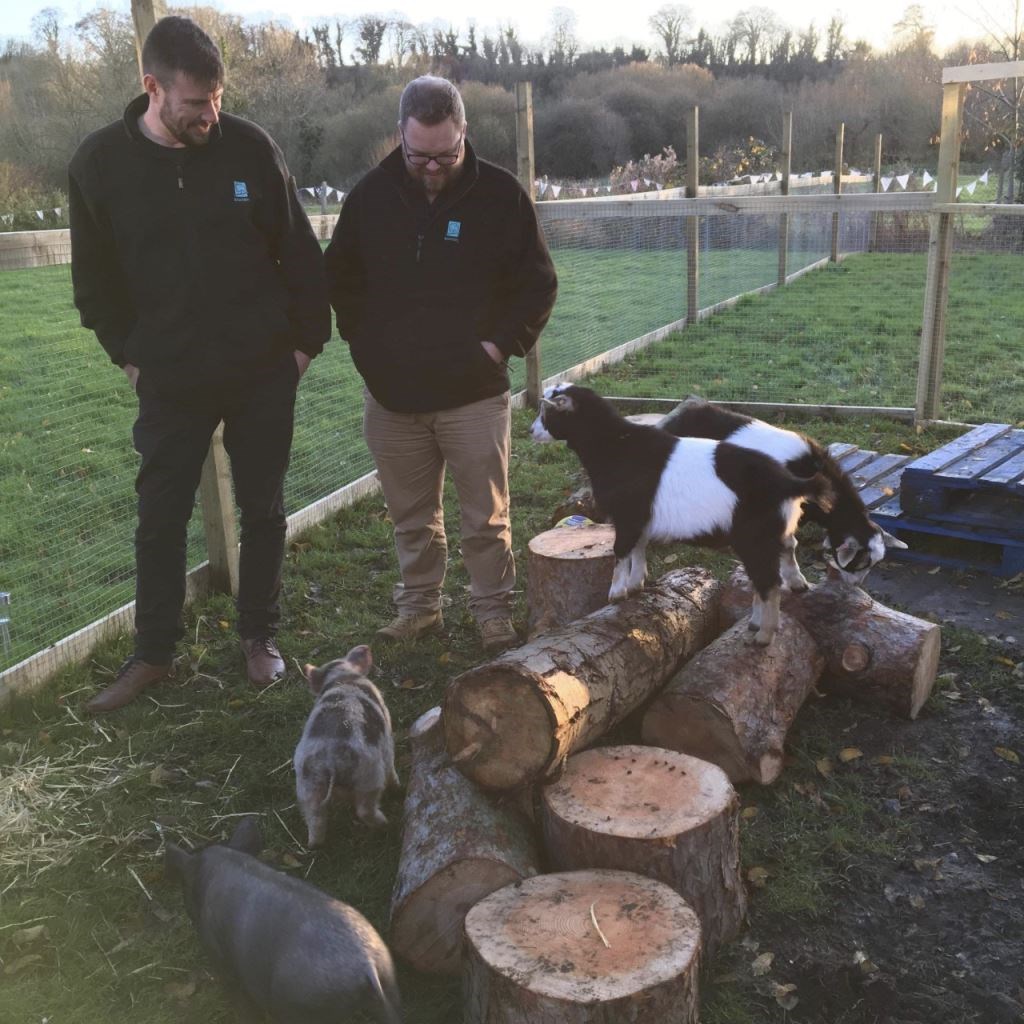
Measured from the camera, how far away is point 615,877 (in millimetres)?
2758

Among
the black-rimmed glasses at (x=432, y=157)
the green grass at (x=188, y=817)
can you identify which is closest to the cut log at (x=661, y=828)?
the green grass at (x=188, y=817)

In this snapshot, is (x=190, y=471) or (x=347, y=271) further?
(x=347, y=271)

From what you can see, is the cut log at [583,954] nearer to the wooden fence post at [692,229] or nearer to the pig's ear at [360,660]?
the pig's ear at [360,660]

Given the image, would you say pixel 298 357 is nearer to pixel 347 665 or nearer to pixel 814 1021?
pixel 347 665

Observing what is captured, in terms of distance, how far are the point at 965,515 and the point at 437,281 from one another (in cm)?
336

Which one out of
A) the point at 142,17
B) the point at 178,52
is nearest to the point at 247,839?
the point at 178,52

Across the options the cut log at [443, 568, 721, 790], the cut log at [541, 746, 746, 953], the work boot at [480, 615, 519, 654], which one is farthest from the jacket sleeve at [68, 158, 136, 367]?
the cut log at [541, 746, 746, 953]

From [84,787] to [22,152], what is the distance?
1533 cm

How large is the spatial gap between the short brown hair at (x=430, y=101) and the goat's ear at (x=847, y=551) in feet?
8.37

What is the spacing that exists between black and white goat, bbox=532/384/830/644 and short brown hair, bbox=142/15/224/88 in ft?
6.26

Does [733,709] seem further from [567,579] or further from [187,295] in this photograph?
[187,295]

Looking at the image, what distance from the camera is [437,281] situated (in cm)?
446

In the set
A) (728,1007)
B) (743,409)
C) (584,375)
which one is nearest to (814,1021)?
(728,1007)

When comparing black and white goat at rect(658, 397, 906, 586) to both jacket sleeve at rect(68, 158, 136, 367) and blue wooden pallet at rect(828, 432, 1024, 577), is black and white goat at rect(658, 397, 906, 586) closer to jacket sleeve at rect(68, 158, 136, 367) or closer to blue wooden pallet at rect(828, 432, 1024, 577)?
blue wooden pallet at rect(828, 432, 1024, 577)
